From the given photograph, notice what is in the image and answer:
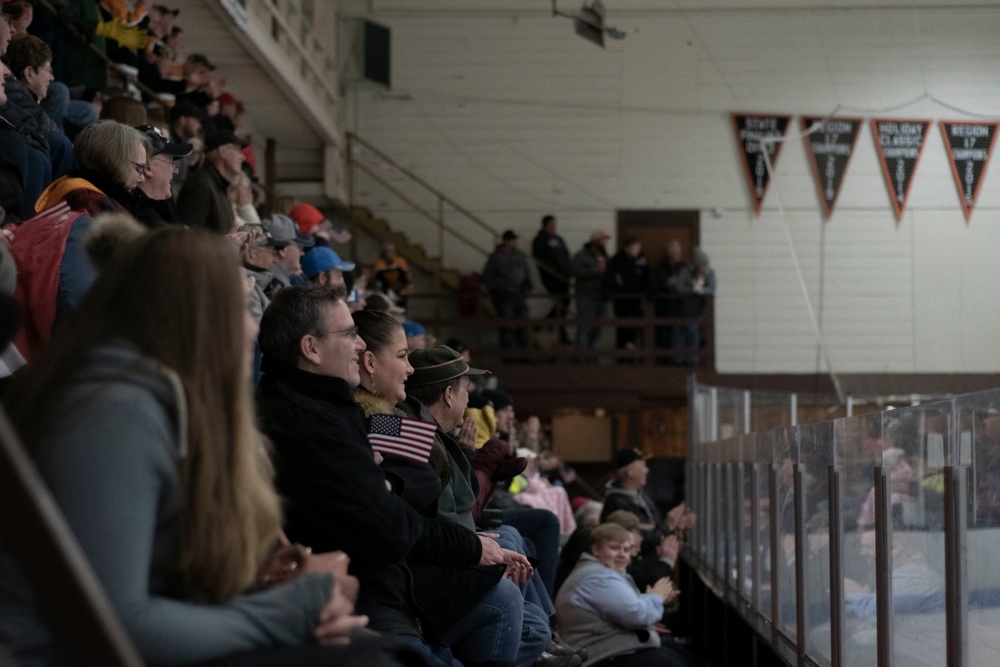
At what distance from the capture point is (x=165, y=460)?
1654mm

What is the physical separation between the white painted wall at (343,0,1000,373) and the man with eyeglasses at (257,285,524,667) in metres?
14.3

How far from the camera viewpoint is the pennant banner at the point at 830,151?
16.8m

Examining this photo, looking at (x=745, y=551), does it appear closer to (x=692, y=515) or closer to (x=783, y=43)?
(x=692, y=515)

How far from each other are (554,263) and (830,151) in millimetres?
3922

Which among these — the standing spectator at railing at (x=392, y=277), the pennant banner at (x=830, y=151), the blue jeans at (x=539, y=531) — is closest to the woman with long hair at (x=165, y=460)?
the blue jeans at (x=539, y=531)

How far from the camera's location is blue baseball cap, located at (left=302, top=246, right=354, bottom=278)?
6.18m

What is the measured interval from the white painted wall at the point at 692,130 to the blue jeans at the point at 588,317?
5.12 feet

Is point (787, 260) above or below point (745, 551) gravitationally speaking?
above

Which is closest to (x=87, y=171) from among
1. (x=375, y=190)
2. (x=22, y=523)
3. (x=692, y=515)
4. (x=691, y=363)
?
(x=22, y=523)

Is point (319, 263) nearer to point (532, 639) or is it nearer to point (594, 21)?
point (532, 639)

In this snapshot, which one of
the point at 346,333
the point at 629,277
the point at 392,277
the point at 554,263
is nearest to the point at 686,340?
the point at 629,277

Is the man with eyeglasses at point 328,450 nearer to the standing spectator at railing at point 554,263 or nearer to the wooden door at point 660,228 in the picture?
the standing spectator at railing at point 554,263

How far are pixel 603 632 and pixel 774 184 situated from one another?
1168cm

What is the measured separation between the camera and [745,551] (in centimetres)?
626
